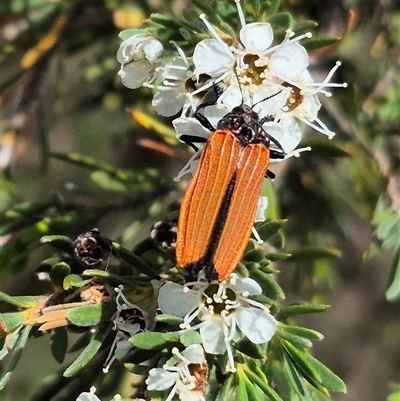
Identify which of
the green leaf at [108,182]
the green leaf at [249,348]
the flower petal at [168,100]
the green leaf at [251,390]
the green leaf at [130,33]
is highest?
the green leaf at [130,33]

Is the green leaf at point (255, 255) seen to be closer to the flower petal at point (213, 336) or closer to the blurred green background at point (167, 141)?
the flower petal at point (213, 336)

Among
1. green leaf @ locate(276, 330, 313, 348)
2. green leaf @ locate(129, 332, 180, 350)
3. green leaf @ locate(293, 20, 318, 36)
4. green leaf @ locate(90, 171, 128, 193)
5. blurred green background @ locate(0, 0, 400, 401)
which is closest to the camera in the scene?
green leaf @ locate(129, 332, 180, 350)

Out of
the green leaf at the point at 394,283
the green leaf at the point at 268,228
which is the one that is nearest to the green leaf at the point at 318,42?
the green leaf at the point at 268,228

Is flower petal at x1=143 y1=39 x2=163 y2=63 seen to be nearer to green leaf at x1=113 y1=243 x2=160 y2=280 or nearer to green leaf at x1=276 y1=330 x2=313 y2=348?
green leaf at x1=113 y1=243 x2=160 y2=280

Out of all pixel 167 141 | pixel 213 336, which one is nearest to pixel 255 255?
pixel 213 336

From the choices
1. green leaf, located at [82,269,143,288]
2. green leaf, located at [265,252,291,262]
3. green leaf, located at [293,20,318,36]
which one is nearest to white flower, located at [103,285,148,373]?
green leaf, located at [82,269,143,288]

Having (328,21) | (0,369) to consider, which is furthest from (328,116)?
(0,369)
